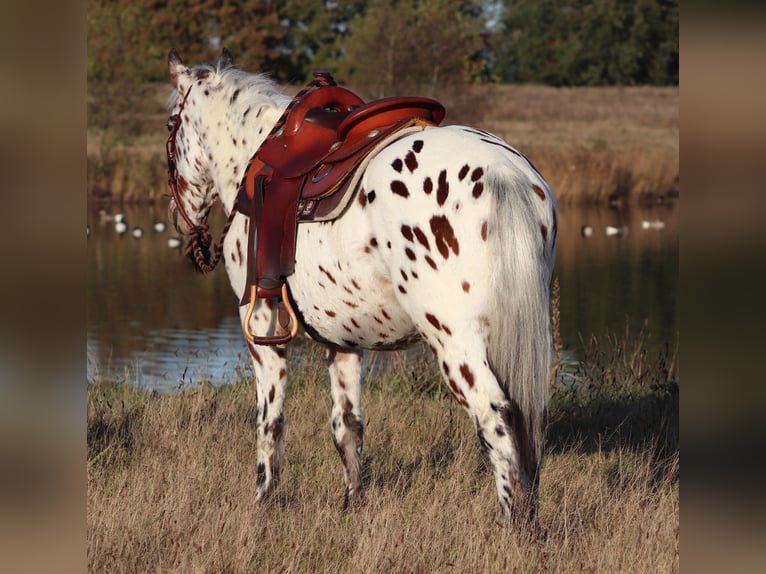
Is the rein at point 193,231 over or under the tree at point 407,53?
under

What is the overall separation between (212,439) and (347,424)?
1.44 meters

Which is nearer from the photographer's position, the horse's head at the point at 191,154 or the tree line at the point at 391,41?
the horse's head at the point at 191,154

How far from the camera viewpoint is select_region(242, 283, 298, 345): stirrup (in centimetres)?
475

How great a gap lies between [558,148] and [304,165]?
25603 millimetres

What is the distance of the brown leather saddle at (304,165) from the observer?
443cm

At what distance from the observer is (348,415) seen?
521 cm

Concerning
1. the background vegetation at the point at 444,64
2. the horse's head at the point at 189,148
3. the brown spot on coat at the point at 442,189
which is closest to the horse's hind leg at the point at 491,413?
the brown spot on coat at the point at 442,189

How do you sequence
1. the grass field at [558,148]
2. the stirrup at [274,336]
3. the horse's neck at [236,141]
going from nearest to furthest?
the stirrup at [274,336]
the horse's neck at [236,141]
the grass field at [558,148]

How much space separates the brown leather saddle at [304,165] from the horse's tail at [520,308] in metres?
0.76

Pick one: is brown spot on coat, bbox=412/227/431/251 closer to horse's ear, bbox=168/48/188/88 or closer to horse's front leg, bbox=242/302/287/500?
horse's front leg, bbox=242/302/287/500

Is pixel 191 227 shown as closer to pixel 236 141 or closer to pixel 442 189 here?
pixel 236 141

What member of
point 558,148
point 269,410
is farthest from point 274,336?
point 558,148

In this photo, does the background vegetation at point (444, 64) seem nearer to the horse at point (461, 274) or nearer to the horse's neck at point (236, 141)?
the horse's neck at point (236, 141)

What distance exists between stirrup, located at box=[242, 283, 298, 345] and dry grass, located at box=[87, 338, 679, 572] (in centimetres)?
78
